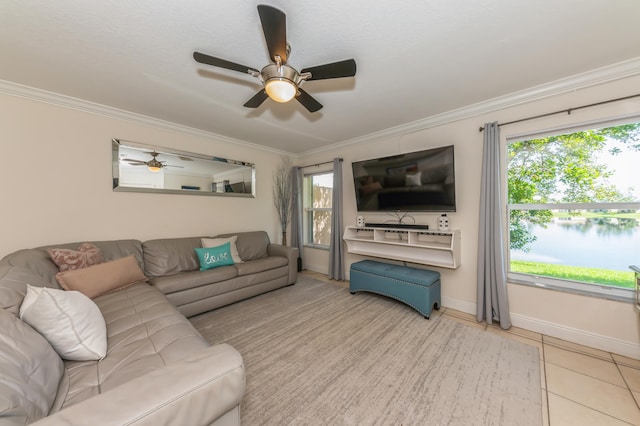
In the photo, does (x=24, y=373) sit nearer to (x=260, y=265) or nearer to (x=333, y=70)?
(x=333, y=70)

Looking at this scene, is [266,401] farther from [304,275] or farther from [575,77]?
[575,77]

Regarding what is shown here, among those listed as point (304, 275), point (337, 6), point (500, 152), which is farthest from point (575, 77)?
point (304, 275)

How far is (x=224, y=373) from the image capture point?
84 centimetres

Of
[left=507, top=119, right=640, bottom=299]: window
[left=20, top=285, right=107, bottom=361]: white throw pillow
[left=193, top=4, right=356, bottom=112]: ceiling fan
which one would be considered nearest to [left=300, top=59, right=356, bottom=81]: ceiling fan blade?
[left=193, top=4, right=356, bottom=112]: ceiling fan

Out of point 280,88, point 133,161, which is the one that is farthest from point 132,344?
point 133,161

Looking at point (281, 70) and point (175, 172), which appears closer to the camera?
point (281, 70)

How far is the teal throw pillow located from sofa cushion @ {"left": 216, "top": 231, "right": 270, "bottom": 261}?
376 millimetres

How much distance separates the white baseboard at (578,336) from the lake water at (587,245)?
599mm

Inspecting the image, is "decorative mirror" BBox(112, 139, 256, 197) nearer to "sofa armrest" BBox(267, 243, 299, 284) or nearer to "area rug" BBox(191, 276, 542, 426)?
"sofa armrest" BBox(267, 243, 299, 284)

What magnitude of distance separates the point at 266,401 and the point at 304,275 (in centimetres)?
279

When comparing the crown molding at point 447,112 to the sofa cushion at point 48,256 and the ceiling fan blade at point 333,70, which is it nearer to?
the sofa cushion at point 48,256

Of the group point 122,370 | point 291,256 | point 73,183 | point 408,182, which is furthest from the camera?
point 291,256

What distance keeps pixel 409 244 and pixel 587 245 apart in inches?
61.7

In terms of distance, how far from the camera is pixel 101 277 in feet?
6.61
